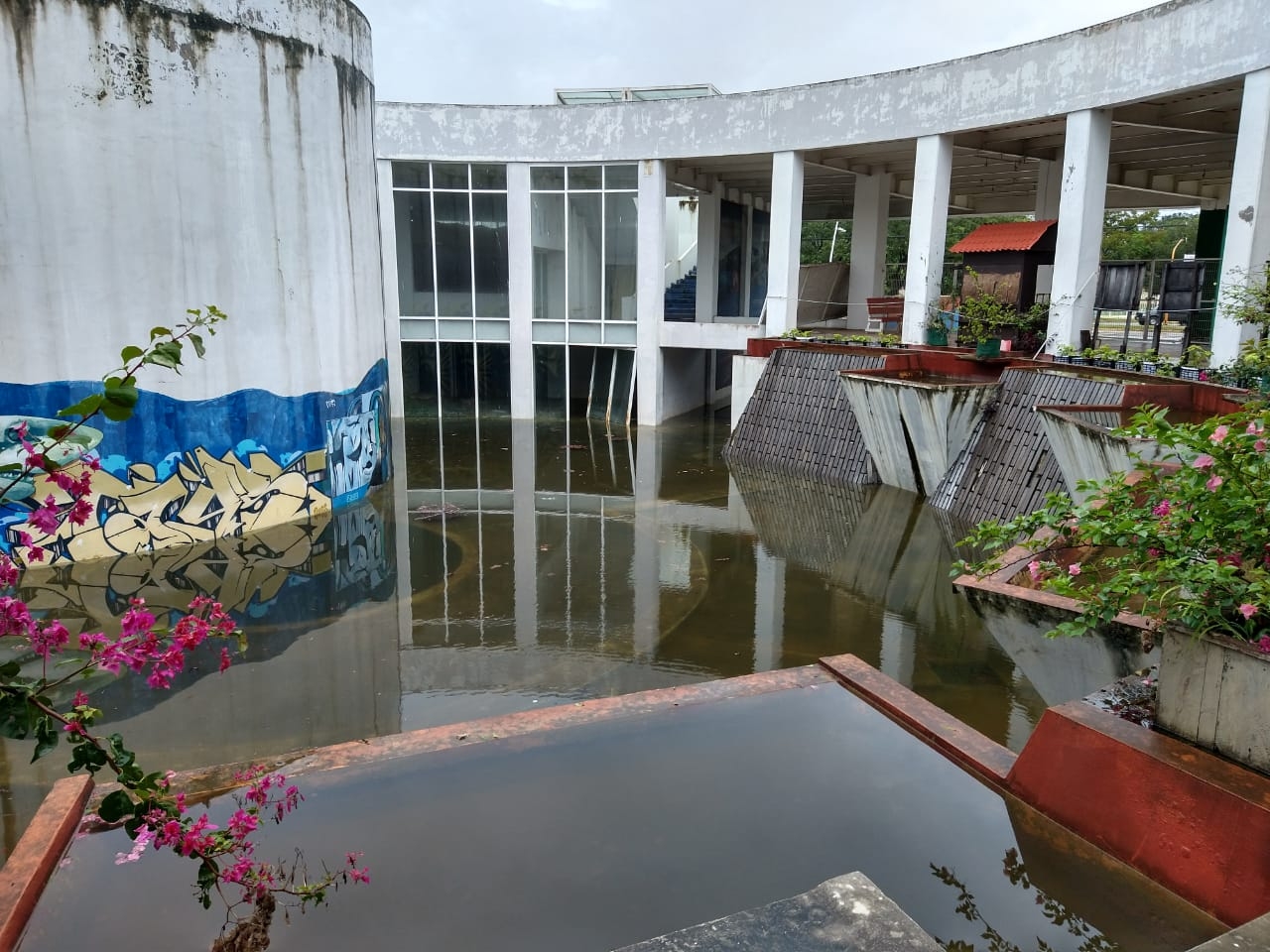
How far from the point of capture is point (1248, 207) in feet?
40.2

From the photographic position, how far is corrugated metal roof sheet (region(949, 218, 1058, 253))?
1608cm

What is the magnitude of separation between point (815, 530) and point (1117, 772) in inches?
328

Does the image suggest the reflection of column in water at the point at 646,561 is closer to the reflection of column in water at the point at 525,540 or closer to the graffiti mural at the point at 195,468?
the reflection of column in water at the point at 525,540

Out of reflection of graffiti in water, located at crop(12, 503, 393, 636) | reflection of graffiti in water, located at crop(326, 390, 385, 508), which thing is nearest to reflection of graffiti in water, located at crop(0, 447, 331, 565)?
reflection of graffiti in water, located at crop(12, 503, 393, 636)

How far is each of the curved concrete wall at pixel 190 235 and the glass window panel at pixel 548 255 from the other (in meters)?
7.43

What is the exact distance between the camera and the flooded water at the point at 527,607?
23.1ft

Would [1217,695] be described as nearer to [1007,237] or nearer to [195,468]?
[195,468]

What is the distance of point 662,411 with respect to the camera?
2141 cm

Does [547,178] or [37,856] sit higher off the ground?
[547,178]

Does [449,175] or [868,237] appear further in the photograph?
[868,237]

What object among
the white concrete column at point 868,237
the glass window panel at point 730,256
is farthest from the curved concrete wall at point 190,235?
the white concrete column at point 868,237

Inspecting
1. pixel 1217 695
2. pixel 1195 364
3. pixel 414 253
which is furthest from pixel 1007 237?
pixel 1217 695

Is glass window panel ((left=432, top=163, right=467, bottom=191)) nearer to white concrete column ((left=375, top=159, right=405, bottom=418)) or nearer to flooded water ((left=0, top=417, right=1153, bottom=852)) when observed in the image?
white concrete column ((left=375, top=159, right=405, bottom=418))

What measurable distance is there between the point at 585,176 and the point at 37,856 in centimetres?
1881
